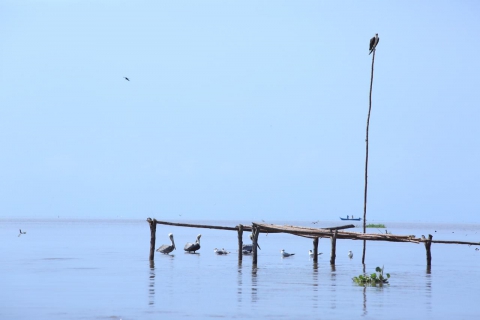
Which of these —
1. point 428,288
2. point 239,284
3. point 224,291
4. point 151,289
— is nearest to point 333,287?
point 239,284

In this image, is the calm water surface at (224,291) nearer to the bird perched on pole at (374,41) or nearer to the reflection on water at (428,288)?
the reflection on water at (428,288)

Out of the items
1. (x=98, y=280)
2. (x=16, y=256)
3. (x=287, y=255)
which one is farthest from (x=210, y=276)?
(x=16, y=256)

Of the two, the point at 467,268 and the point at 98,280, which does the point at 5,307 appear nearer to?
the point at 98,280

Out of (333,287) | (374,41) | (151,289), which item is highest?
(374,41)

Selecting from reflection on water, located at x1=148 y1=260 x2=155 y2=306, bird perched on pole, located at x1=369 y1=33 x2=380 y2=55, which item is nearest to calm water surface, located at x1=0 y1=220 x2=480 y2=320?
reflection on water, located at x1=148 y1=260 x2=155 y2=306

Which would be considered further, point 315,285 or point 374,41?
point 374,41

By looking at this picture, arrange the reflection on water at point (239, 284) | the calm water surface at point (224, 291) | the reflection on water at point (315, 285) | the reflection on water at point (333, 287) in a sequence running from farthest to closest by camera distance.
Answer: the reflection on water at point (239, 284), the reflection on water at point (315, 285), the reflection on water at point (333, 287), the calm water surface at point (224, 291)

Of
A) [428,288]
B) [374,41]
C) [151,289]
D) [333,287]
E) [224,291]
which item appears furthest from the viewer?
[374,41]

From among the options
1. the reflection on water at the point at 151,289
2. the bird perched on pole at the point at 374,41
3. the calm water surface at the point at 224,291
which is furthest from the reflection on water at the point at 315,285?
the bird perched on pole at the point at 374,41

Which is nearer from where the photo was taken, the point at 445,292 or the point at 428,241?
the point at 445,292

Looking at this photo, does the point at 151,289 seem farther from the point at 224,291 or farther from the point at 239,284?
the point at 239,284

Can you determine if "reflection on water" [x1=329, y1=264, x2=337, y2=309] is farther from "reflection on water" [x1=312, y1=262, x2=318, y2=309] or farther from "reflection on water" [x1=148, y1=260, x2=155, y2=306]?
"reflection on water" [x1=148, y1=260, x2=155, y2=306]

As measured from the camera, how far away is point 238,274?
96.2ft

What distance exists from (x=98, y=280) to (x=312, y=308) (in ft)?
32.4
